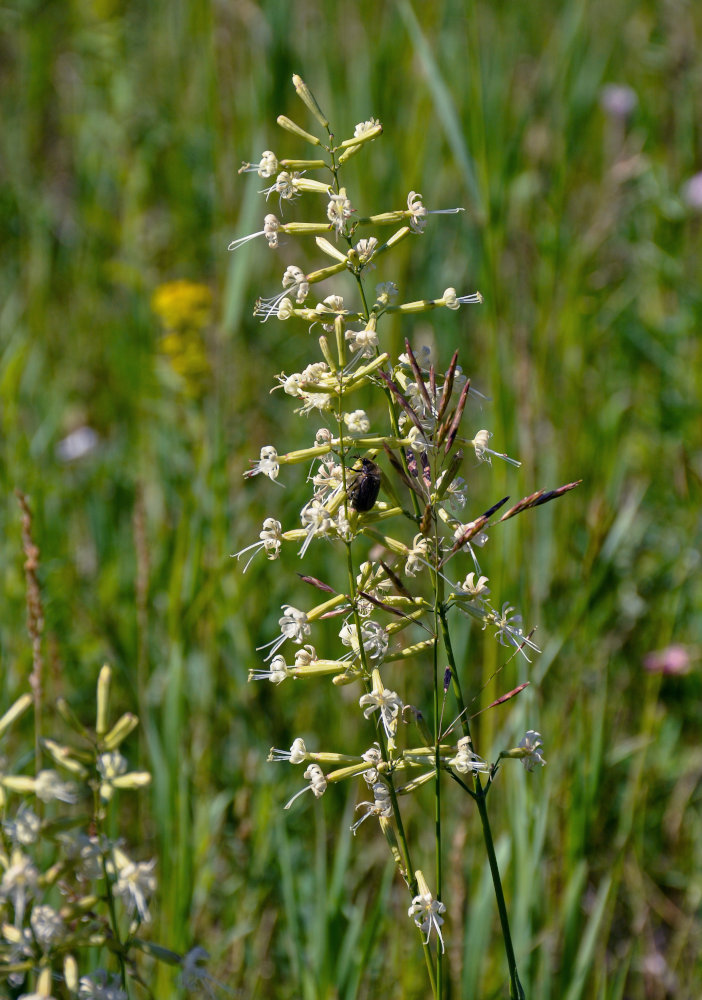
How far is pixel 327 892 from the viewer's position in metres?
1.77

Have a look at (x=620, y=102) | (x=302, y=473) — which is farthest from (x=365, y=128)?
(x=620, y=102)

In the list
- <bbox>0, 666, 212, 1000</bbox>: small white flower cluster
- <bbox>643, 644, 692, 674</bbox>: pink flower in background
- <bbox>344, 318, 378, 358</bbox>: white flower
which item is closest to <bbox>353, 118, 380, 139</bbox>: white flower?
<bbox>344, 318, 378, 358</bbox>: white flower

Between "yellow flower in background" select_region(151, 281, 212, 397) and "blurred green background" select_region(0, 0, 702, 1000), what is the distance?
0.05ft

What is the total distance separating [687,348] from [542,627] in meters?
1.28

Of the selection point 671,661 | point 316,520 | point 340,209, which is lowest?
point 671,661

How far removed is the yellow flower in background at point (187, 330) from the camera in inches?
121

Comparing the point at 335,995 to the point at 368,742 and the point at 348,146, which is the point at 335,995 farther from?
the point at 348,146

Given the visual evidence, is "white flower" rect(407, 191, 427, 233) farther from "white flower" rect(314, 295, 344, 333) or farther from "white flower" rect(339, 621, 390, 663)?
"white flower" rect(339, 621, 390, 663)

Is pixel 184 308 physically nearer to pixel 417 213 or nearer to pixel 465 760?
pixel 417 213

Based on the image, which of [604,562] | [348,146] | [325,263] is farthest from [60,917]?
[325,263]

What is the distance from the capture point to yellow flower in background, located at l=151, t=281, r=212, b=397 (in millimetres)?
3072

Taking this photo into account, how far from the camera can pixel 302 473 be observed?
10.1 ft

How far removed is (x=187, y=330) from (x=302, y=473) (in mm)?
608

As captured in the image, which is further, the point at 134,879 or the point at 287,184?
the point at 287,184
